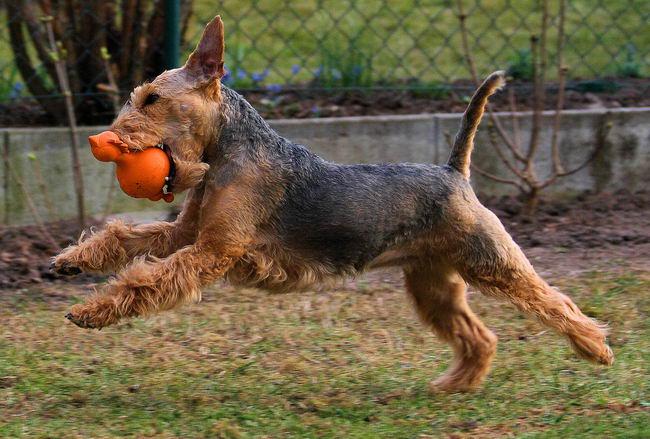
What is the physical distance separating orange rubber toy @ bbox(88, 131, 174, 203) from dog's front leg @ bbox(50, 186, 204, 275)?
0.24 m

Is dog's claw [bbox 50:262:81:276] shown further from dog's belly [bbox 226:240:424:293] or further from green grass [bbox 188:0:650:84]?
green grass [bbox 188:0:650:84]

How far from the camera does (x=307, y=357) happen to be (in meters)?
4.59

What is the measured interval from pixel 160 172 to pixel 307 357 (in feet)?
4.38

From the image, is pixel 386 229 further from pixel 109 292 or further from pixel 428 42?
pixel 428 42

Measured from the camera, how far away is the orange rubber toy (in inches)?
142

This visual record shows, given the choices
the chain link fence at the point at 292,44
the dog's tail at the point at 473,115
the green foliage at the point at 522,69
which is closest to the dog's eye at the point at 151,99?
the dog's tail at the point at 473,115

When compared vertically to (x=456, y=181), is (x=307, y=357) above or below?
below

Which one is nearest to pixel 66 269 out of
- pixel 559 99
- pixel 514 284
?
pixel 514 284

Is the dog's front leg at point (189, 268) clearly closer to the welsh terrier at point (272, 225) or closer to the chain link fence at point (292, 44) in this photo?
the welsh terrier at point (272, 225)

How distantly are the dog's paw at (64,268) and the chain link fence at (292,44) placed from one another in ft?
6.97

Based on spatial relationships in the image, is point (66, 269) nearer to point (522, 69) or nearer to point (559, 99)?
point (559, 99)

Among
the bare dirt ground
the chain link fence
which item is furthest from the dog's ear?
the bare dirt ground

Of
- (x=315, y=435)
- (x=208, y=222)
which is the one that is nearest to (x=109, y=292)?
(x=208, y=222)

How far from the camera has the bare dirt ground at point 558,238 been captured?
564 centimetres
